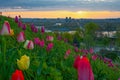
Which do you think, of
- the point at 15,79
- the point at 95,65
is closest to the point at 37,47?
the point at 95,65

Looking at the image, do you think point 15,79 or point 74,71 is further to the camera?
point 74,71

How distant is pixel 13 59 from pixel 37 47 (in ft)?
7.97

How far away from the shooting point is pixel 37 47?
6.37 meters

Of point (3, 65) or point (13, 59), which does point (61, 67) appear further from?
point (3, 65)

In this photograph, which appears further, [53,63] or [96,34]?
[96,34]

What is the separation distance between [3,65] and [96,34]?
109190 mm

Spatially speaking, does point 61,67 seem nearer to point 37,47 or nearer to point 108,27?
point 37,47

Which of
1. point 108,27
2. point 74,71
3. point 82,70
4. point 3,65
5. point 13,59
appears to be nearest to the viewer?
point 82,70

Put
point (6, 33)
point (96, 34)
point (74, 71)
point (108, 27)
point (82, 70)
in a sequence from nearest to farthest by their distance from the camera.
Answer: point (82, 70)
point (6, 33)
point (74, 71)
point (96, 34)
point (108, 27)

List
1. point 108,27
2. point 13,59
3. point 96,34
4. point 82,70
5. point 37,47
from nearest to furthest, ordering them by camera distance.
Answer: point 82,70 → point 13,59 → point 37,47 → point 96,34 → point 108,27

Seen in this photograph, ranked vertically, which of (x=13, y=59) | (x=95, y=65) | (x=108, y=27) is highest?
(x=13, y=59)

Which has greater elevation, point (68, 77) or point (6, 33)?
point (6, 33)

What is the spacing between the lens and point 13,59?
3941 millimetres

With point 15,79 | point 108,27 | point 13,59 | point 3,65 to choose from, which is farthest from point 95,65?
point 108,27
